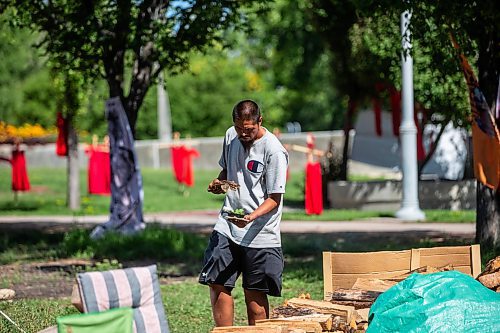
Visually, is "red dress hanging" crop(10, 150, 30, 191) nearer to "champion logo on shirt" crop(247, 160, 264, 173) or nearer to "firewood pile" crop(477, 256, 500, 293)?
"champion logo on shirt" crop(247, 160, 264, 173)

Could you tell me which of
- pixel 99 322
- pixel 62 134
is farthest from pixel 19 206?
pixel 99 322

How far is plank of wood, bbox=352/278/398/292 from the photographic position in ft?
23.2

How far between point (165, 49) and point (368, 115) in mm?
18446

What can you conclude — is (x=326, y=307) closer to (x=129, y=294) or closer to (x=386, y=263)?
(x=386, y=263)

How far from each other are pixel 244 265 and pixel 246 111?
1.05 meters

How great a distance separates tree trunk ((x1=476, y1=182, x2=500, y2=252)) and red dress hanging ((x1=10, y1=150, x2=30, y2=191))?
43.4 ft

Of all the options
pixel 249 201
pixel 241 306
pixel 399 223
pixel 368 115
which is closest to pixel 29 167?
pixel 368 115

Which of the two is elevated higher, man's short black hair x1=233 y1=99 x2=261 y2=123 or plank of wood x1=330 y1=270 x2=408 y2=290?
man's short black hair x1=233 y1=99 x2=261 y2=123

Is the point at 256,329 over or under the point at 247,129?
under

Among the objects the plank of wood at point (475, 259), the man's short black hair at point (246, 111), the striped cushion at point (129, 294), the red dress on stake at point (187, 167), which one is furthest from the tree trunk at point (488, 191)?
the red dress on stake at point (187, 167)

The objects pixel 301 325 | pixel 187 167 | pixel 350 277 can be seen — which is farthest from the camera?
pixel 187 167

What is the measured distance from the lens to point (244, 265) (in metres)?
6.87

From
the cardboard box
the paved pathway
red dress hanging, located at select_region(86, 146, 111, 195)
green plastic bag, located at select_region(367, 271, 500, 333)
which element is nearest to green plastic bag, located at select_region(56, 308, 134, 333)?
green plastic bag, located at select_region(367, 271, 500, 333)

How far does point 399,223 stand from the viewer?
57.8 ft
